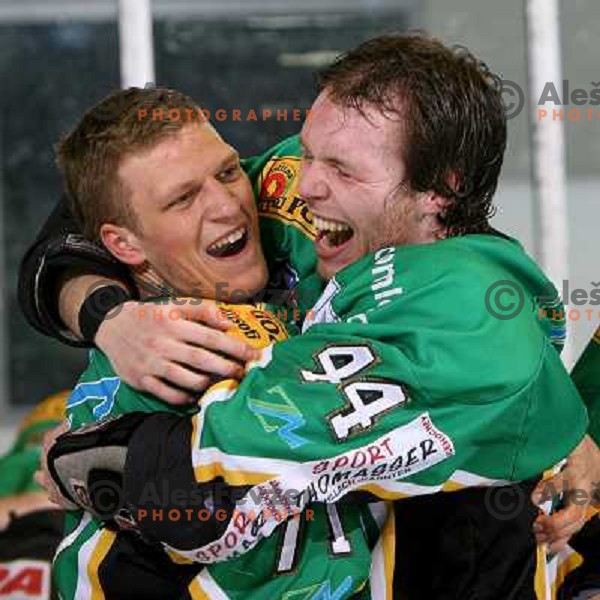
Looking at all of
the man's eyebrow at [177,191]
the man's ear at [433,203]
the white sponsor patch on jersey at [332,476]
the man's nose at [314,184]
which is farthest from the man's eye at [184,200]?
the white sponsor patch on jersey at [332,476]

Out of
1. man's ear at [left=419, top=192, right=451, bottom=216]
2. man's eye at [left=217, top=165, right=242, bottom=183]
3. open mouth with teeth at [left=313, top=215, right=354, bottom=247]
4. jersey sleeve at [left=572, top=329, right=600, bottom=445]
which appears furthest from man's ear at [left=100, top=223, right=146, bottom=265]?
jersey sleeve at [left=572, top=329, right=600, bottom=445]

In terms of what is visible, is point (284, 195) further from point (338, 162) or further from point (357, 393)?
point (357, 393)

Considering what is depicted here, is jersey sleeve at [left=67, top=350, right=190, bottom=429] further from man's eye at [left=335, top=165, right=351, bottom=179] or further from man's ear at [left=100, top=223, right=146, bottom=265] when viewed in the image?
man's eye at [left=335, top=165, right=351, bottom=179]

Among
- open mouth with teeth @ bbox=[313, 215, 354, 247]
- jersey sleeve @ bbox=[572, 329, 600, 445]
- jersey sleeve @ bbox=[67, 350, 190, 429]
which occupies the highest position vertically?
open mouth with teeth @ bbox=[313, 215, 354, 247]

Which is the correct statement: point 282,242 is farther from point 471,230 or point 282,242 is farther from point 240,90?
point 240,90

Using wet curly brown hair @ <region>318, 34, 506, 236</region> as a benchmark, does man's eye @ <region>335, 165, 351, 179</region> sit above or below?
below

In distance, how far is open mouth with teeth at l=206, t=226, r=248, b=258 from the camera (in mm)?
1620

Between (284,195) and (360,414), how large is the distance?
529mm

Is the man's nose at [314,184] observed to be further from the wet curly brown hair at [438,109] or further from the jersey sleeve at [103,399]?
the jersey sleeve at [103,399]

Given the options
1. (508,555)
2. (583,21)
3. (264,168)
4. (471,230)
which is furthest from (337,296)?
(583,21)

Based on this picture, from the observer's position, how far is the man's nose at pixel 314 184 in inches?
55.7

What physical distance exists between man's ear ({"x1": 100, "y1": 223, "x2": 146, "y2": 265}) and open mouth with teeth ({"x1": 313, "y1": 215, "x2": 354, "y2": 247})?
0.26 meters

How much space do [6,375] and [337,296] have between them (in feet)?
5.80

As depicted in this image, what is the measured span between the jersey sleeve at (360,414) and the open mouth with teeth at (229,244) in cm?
35
